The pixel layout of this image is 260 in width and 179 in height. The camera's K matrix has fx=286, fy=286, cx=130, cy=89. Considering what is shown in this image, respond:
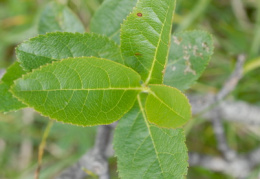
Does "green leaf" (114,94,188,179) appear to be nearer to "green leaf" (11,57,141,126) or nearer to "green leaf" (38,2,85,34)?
"green leaf" (11,57,141,126)

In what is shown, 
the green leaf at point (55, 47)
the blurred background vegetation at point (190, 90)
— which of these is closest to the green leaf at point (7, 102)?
the green leaf at point (55, 47)

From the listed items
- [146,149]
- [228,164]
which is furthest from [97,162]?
[228,164]

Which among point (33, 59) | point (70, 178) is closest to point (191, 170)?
point (70, 178)

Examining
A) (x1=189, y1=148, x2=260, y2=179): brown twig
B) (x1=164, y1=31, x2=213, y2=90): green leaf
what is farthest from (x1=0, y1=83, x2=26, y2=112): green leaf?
(x1=189, y1=148, x2=260, y2=179): brown twig

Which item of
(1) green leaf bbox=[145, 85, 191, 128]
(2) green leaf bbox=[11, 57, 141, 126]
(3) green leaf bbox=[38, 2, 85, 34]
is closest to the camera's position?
Answer: (2) green leaf bbox=[11, 57, 141, 126]

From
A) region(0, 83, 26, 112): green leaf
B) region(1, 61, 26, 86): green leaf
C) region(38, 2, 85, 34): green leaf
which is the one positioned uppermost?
region(38, 2, 85, 34): green leaf

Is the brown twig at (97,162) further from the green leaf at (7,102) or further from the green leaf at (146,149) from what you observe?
the green leaf at (7,102)

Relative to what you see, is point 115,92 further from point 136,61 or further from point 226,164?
point 226,164
